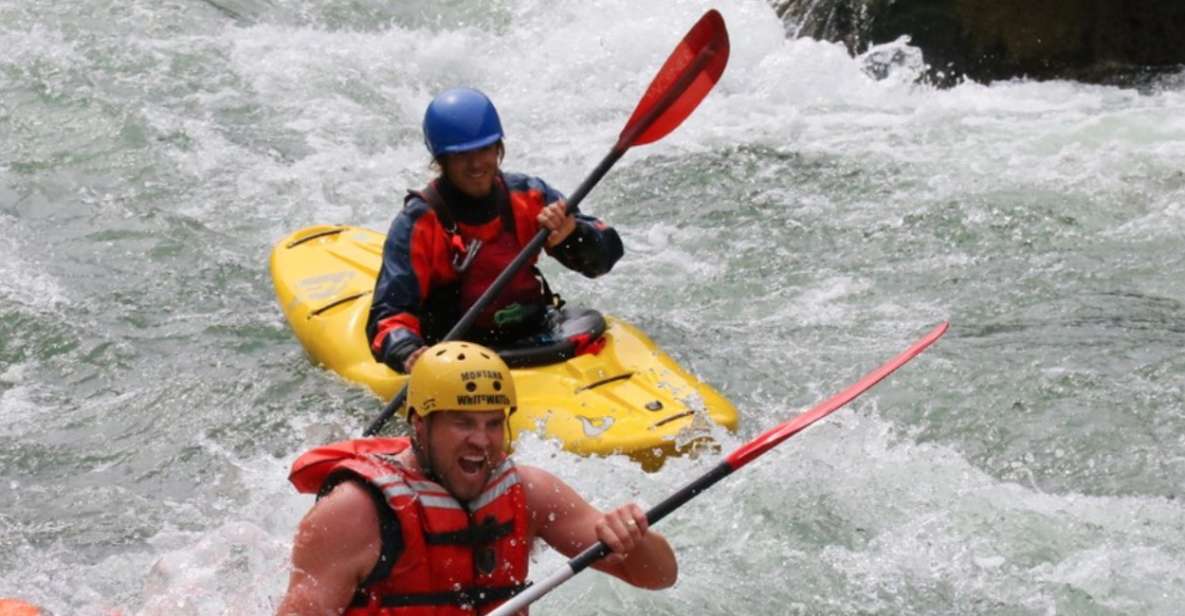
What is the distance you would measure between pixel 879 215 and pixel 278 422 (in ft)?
11.0

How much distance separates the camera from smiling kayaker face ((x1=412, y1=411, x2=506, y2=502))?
3379mm

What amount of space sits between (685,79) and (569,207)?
0.80 m

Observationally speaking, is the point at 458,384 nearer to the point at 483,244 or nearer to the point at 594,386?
the point at 483,244

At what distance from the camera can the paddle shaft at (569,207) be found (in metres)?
5.57

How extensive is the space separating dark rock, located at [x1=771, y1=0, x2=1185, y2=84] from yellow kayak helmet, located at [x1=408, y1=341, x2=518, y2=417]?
7.10 meters

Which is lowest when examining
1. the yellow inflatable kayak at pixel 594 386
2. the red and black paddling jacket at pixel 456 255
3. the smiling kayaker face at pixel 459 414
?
the yellow inflatable kayak at pixel 594 386

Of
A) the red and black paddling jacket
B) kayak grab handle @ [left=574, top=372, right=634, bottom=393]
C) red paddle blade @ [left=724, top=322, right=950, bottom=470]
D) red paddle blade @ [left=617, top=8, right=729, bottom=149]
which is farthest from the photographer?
red paddle blade @ [left=617, top=8, right=729, bottom=149]

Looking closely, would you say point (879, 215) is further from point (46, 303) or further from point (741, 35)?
point (46, 303)

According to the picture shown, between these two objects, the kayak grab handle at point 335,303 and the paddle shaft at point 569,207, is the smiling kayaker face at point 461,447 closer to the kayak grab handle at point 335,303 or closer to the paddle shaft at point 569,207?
the paddle shaft at point 569,207

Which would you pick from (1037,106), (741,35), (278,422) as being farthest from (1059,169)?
(278,422)

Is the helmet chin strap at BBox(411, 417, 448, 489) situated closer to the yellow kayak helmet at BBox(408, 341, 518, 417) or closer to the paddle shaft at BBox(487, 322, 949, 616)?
the yellow kayak helmet at BBox(408, 341, 518, 417)

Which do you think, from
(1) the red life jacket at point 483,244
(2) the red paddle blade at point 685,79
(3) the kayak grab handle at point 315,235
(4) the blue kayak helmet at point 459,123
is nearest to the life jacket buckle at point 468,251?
(1) the red life jacket at point 483,244

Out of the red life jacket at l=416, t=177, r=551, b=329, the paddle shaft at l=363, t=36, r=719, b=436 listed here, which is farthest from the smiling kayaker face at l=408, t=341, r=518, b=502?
the red life jacket at l=416, t=177, r=551, b=329

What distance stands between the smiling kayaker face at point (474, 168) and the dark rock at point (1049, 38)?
16.4 feet
